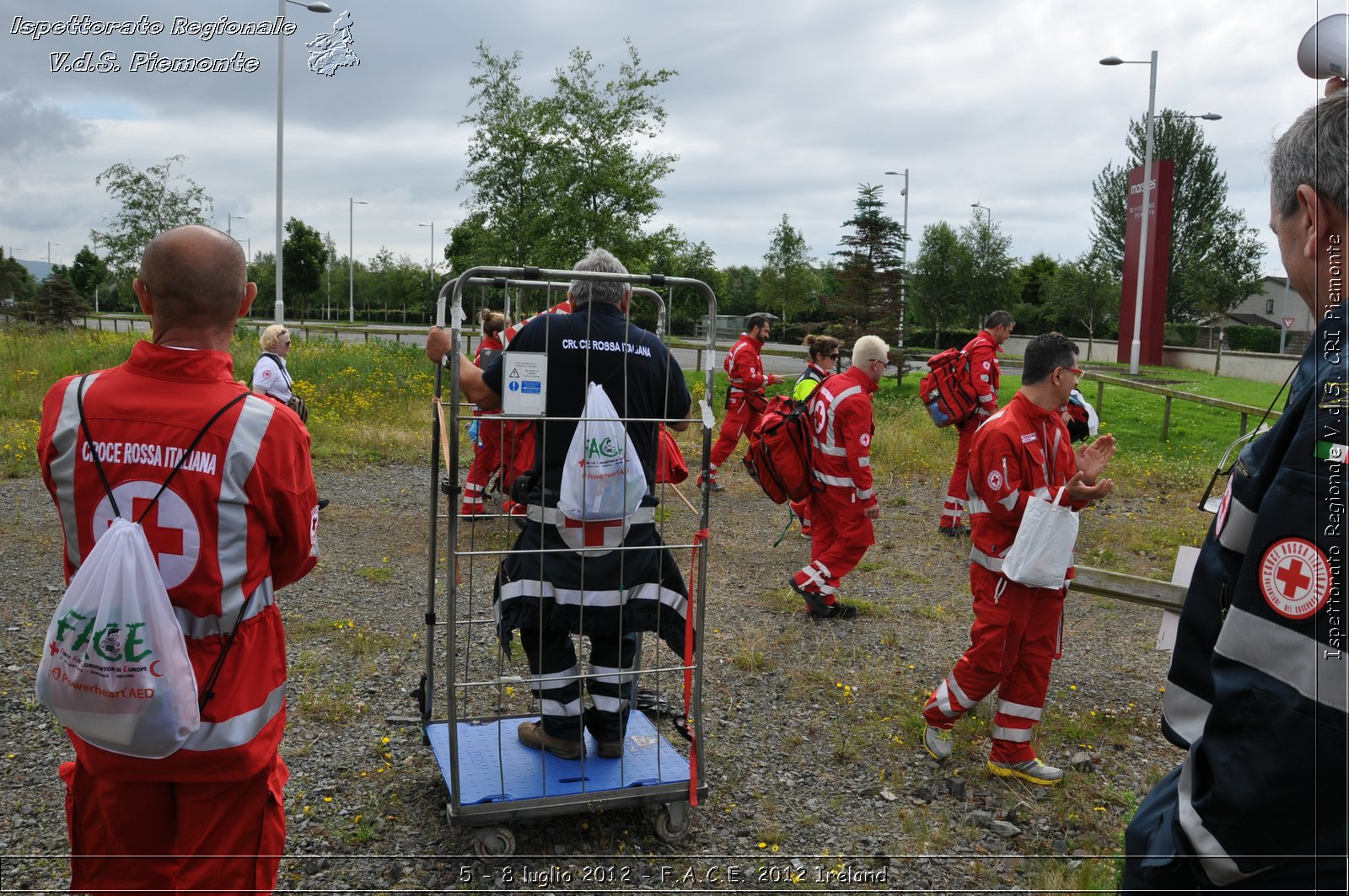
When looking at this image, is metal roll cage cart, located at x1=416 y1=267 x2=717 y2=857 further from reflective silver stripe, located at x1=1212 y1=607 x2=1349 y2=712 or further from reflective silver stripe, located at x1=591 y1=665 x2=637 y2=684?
reflective silver stripe, located at x1=1212 y1=607 x2=1349 y2=712

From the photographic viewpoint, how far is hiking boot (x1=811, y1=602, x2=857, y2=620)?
287 inches

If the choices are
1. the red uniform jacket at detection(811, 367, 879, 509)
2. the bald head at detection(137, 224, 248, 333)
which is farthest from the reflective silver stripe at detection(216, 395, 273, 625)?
the red uniform jacket at detection(811, 367, 879, 509)

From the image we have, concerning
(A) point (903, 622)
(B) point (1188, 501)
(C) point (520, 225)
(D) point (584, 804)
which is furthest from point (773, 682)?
(C) point (520, 225)

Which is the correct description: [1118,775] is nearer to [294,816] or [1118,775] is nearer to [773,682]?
[773,682]

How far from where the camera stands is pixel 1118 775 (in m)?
4.98

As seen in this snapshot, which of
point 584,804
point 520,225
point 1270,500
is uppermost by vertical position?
point 520,225

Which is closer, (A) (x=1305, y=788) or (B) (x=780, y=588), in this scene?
(A) (x=1305, y=788)

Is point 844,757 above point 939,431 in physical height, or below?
below

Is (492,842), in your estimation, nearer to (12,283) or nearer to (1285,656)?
(1285,656)

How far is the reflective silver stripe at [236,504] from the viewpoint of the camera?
2.41 meters

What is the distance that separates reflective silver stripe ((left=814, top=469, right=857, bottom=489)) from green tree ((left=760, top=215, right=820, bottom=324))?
119ft

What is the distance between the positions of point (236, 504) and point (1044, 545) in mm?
3553

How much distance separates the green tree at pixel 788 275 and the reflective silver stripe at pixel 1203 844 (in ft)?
138

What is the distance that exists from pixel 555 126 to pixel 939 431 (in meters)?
9.02
